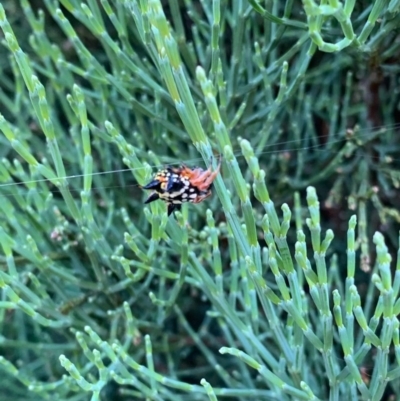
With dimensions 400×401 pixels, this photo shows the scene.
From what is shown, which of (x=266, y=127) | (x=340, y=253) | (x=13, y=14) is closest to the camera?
(x=266, y=127)

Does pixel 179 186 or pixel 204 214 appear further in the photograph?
pixel 204 214

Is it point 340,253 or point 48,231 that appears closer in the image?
point 48,231

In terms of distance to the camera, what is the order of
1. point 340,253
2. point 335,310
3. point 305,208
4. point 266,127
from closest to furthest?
1. point 335,310
2. point 266,127
3. point 305,208
4. point 340,253

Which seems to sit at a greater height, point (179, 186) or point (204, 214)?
point (179, 186)

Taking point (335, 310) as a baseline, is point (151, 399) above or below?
below

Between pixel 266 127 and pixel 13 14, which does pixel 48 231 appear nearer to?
pixel 266 127

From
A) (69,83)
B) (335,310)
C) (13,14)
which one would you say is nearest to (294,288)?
(335,310)

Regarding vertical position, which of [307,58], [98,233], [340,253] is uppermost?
[307,58]
